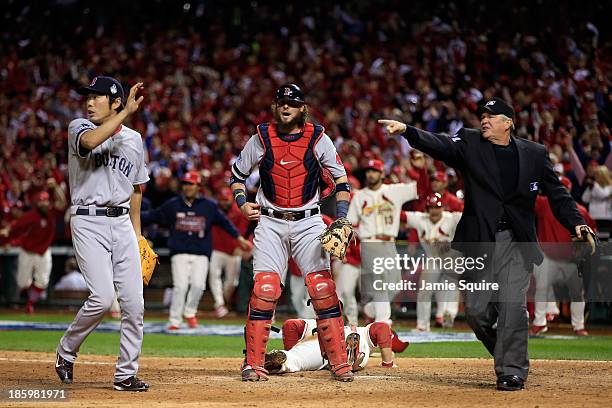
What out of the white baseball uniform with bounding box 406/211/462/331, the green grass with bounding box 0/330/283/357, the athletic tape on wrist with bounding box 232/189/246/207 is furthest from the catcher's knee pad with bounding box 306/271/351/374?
the white baseball uniform with bounding box 406/211/462/331

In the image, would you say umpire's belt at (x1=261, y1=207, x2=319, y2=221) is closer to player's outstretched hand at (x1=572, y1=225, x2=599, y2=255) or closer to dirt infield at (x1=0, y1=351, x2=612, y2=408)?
dirt infield at (x1=0, y1=351, x2=612, y2=408)

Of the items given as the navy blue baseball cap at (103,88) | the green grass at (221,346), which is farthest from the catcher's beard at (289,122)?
the green grass at (221,346)

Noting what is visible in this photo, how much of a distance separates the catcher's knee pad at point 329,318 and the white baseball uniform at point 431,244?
5.72m

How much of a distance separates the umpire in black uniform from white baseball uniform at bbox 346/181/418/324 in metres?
5.91

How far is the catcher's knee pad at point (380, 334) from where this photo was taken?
28.9 feet

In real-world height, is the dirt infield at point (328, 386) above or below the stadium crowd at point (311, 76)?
below

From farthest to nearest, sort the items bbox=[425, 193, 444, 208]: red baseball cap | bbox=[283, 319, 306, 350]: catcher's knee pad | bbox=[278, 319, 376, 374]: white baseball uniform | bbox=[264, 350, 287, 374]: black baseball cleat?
bbox=[425, 193, 444, 208]: red baseball cap → bbox=[283, 319, 306, 350]: catcher's knee pad → bbox=[278, 319, 376, 374]: white baseball uniform → bbox=[264, 350, 287, 374]: black baseball cleat

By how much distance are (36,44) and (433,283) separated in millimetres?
17954

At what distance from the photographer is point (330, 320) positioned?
7.74 meters

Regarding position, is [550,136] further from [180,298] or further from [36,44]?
[36,44]

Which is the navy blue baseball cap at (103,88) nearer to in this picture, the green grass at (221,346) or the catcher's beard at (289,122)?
the catcher's beard at (289,122)

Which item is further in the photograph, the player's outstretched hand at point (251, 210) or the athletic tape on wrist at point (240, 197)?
the athletic tape on wrist at point (240, 197)

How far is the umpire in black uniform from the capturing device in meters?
7.10

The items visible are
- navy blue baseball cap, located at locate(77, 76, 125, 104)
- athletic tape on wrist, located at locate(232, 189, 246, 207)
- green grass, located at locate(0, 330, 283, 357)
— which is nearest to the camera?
navy blue baseball cap, located at locate(77, 76, 125, 104)
